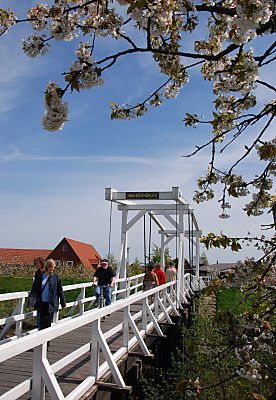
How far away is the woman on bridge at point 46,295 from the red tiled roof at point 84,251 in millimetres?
42250

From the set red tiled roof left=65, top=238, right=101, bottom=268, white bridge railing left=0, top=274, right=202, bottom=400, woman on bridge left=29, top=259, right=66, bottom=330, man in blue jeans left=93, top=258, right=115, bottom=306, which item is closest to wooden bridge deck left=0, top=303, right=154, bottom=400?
white bridge railing left=0, top=274, right=202, bottom=400

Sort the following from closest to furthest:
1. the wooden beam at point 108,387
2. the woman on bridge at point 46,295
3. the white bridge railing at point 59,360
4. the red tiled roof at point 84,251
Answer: the white bridge railing at point 59,360, the wooden beam at point 108,387, the woman on bridge at point 46,295, the red tiled roof at point 84,251

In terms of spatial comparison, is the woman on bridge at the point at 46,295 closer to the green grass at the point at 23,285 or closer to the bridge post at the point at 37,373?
the bridge post at the point at 37,373

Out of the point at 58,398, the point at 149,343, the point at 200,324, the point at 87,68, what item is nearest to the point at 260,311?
the point at 58,398

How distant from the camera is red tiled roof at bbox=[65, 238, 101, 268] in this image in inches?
2008

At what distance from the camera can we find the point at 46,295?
22.4ft

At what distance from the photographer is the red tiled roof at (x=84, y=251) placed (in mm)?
51016

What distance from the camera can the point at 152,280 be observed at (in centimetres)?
1179

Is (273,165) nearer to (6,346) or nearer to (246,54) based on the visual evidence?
(246,54)

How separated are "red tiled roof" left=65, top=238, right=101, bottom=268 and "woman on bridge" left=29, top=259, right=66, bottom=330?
42250 mm

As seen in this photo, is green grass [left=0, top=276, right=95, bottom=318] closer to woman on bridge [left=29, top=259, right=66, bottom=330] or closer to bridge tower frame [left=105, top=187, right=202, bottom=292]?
bridge tower frame [left=105, top=187, right=202, bottom=292]

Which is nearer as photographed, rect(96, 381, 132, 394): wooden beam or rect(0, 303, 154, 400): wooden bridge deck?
rect(96, 381, 132, 394): wooden beam

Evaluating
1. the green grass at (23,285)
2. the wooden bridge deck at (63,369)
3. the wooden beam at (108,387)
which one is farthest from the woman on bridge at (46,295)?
the green grass at (23,285)

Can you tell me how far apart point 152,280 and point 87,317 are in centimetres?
739
